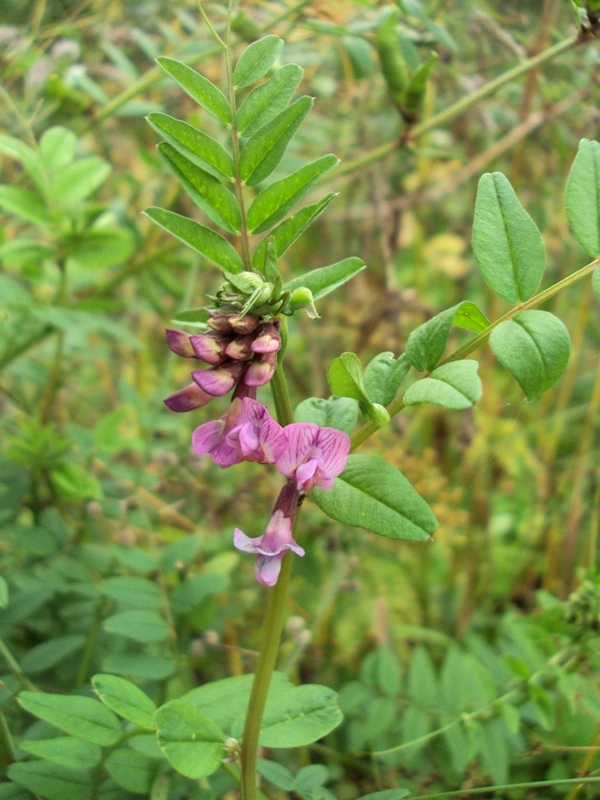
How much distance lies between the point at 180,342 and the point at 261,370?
73 millimetres

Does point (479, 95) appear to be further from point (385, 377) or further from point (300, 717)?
point (300, 717)

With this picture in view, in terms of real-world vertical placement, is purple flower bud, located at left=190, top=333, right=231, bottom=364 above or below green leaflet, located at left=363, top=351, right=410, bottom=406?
above

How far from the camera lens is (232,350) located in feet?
1.63

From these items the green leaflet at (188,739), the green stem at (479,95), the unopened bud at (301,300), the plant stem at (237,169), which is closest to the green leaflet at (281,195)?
the plant stem at (237,169)

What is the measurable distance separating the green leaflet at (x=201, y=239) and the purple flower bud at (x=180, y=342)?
0.07m

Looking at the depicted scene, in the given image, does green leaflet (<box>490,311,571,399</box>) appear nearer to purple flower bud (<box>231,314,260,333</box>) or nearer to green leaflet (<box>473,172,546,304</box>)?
green leaflet (<box>473,172,546,304</box>)

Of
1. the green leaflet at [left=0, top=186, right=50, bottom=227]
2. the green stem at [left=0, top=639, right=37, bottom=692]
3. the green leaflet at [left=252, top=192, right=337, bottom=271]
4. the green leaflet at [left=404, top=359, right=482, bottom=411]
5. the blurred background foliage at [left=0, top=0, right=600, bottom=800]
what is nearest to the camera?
the green leaflet at [left=404, top=359, right=482, bottom=411]

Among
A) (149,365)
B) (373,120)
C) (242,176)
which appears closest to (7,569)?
(242,176)

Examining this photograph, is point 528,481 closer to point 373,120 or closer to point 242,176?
point 373,120

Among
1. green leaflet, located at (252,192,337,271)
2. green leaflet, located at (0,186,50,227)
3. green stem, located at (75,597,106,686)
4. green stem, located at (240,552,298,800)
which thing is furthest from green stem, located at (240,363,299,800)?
green leaflet, located at (0,186,50,227)

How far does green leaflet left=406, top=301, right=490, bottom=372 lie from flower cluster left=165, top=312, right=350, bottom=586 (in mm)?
86

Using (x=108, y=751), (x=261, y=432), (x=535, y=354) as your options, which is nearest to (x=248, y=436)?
(x=261, y=432)

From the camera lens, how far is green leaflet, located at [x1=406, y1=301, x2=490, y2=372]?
0.53 m

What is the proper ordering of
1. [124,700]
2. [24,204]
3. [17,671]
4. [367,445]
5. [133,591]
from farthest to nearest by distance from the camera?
[367,445]
[24,204]
[133,591]
[17,671]
[124,700]
